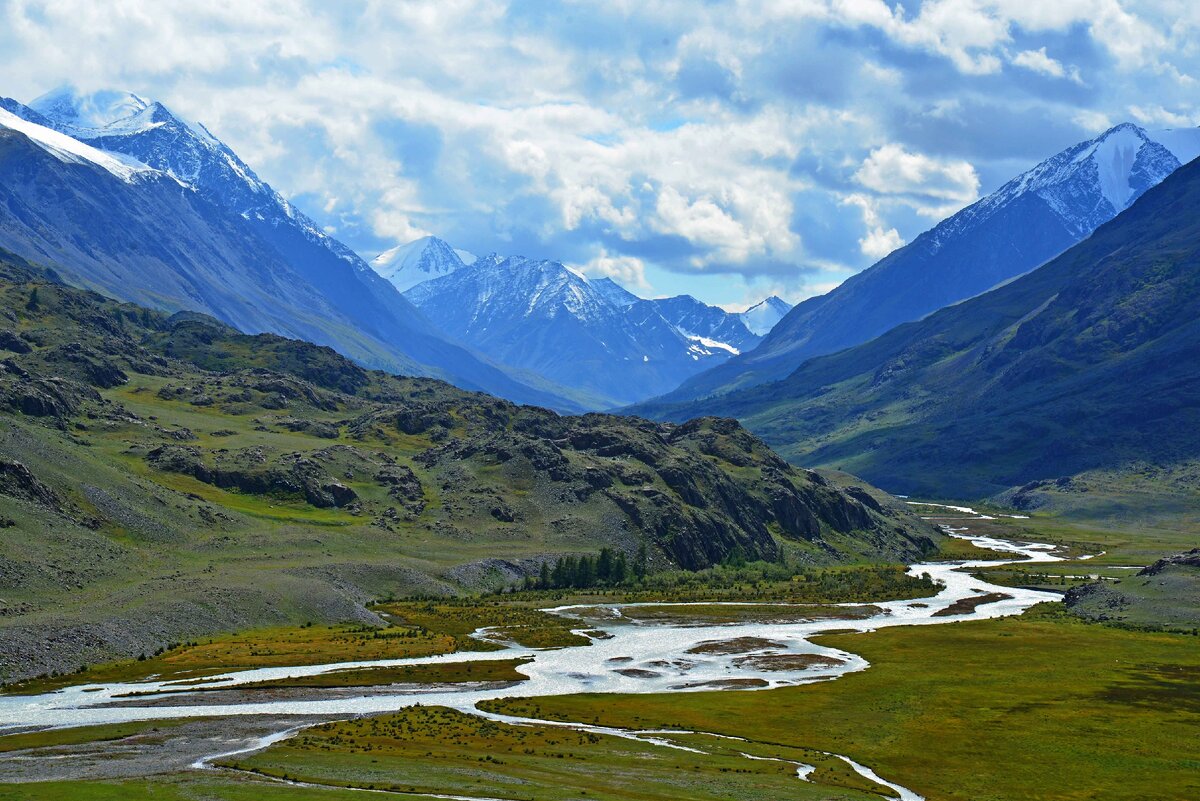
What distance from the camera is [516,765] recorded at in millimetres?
85250

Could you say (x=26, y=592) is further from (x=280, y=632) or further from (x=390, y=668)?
(x=390, y=668)

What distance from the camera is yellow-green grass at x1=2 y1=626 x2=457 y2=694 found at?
124 metres

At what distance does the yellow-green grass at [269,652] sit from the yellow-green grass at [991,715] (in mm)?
34198

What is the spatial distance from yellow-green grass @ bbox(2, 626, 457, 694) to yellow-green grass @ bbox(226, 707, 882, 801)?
35076mm

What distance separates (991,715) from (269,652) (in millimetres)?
83641

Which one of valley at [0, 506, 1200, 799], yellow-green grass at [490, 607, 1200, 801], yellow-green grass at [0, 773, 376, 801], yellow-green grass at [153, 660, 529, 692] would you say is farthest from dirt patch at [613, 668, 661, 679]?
yellow-green grass at [0, 773, 376, 801]

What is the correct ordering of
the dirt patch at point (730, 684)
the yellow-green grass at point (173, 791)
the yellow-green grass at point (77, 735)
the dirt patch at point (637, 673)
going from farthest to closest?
the dirt patch at point (637, 673) < the dirt patch at point (730, 684) < the yellow-green grass at point (77, 735) < the yellow-green grass at point (173, 791)

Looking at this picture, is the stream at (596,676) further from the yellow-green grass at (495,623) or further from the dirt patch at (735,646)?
the yellow-green grass at (495,623)

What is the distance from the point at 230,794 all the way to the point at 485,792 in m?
15.5

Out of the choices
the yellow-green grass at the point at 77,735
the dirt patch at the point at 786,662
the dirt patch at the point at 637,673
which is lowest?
the dirt patch at the point at 786,662

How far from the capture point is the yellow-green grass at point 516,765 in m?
77.0

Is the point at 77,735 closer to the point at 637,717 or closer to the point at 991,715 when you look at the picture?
the point at 637,717

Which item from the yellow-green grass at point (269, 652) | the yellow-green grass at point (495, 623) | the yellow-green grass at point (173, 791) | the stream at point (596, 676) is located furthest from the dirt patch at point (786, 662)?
the yellow-green grass at point (173, 791)

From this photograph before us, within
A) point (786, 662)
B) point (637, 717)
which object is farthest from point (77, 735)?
point (786, 662)
